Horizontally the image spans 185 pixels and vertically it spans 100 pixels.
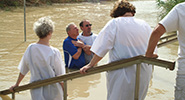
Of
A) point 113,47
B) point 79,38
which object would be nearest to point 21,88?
point 113,47

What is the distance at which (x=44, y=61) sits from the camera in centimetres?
305

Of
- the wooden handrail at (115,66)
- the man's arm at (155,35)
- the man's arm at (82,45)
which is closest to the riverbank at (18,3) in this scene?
the man's arm at (82,45)

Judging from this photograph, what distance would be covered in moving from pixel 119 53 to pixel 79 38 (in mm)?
3163

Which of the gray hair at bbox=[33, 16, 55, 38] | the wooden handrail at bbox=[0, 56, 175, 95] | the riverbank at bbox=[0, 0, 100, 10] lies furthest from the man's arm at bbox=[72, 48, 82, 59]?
the riverbank at bbox=[0, 0, 100, 10]

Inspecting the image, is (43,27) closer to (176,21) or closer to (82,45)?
(176,21)

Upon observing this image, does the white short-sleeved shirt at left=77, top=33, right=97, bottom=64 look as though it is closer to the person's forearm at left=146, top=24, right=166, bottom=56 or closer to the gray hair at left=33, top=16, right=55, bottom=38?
the gray hair at left=33, top=16, right=55, bottom=38

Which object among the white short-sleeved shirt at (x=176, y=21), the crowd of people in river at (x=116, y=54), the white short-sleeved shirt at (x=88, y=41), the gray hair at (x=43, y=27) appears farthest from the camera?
the white short-sleeved shirt at (x=88, y=41)

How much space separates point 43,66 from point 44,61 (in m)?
0.06

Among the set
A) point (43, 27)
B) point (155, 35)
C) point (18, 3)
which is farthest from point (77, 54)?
point (18, 3)

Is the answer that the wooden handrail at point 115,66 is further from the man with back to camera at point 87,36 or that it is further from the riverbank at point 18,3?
the riverbank at point 18,3

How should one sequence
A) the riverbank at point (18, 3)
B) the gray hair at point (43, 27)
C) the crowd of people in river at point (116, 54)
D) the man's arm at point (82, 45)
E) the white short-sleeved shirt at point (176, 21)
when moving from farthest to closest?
the riverbank at point (18, 3) < the man's arm at point (82, 45) < the gray hair at point (43, 27) < the crowd of people in river at point (116, 54) < the white short-sleeved shirt at point (176, 21)

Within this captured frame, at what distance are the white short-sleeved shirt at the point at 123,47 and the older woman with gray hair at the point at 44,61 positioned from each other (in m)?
0.49

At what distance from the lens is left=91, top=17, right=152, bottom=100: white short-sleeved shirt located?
282cm

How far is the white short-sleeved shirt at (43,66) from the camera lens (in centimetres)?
303
